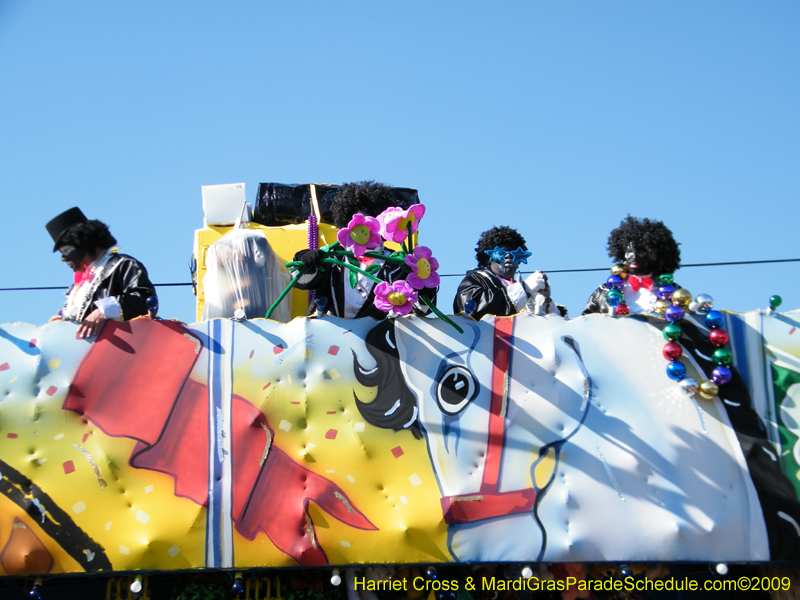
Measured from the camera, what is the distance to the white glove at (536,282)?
4.66 metres

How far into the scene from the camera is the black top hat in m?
4.40

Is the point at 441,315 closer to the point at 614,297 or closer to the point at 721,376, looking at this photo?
the point at 614,297

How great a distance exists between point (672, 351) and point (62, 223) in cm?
344

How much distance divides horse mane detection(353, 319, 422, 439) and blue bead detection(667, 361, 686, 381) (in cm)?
132

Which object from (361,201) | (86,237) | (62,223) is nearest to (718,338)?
(361,201)

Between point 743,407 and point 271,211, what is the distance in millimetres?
3545

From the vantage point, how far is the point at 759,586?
3973mm

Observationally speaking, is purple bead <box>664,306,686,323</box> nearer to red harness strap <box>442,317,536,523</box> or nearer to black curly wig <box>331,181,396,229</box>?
red harness strap <box>442,317,536,523</box>

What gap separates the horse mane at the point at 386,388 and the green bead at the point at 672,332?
4.48 ft

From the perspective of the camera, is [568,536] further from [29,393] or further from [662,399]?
[29,393]

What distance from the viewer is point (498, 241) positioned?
16.9 ft

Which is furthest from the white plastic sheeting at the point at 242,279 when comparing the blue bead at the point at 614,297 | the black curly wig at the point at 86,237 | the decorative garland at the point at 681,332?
the decorative garland at the point at 681,332

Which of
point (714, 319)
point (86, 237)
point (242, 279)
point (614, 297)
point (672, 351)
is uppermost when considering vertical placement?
point (86, 237)

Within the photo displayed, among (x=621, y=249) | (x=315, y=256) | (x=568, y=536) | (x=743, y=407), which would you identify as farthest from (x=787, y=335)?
(x=315, y=256)
